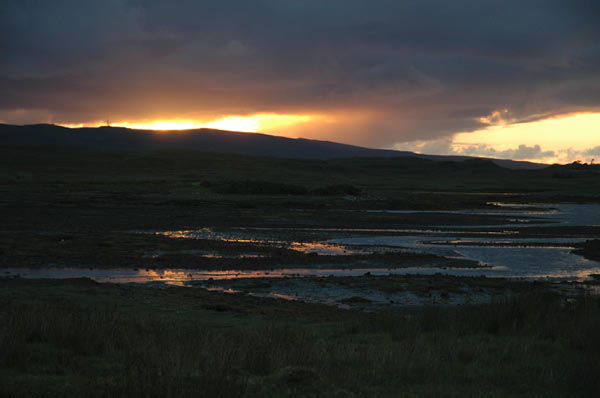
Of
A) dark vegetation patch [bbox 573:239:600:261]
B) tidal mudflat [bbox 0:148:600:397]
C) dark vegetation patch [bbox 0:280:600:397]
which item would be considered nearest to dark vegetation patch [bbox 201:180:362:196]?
tidal mudflat [bbox 0:148:600:397]

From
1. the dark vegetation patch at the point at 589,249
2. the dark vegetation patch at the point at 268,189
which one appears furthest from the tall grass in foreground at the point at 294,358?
the dark vegetation patch at the point at 268,189

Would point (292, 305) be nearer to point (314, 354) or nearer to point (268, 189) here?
point (314, 354)

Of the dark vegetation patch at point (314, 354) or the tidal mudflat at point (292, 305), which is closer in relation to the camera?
the dark vegetation patch at point (314, 354)

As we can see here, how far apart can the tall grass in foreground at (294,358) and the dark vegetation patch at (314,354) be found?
0.07 feet

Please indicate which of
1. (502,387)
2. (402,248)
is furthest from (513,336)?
(402,248)

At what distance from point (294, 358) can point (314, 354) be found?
36 cm

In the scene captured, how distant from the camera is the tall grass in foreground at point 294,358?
7.70 metres

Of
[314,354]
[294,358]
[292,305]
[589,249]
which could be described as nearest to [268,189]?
[589,249]

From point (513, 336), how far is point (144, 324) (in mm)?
7722

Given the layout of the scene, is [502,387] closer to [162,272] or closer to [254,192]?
[162,272]

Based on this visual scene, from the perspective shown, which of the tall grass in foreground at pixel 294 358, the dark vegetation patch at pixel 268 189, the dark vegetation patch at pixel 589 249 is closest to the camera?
the tall grass in foreground at pixel 294 358

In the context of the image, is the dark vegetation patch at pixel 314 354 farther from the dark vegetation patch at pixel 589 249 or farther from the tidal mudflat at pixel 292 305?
the dark vegetation patch at pixel 589 249

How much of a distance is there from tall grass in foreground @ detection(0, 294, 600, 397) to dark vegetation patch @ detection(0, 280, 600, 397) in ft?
0.07

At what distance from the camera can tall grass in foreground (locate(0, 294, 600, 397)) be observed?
7.70 m
